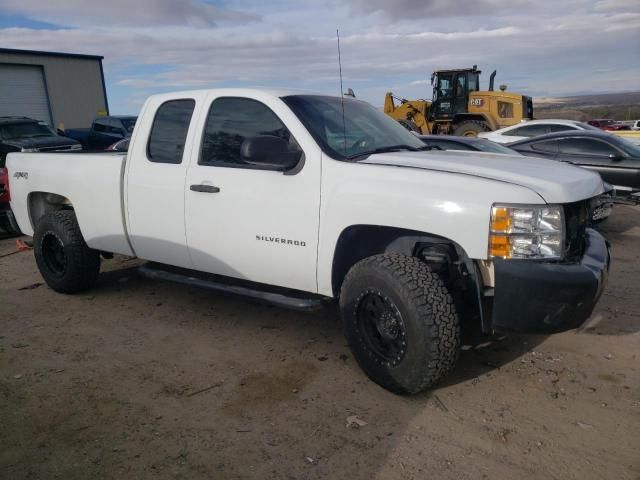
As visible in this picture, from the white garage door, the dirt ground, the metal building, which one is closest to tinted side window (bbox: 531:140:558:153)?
the dirt ground

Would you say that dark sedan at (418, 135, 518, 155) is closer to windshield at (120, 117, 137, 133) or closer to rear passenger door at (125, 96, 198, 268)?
rear passenger door at (125, 96, 198, 268)

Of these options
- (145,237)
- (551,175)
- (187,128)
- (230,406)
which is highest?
(187,128)

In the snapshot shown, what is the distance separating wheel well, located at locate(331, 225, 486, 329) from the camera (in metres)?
3.26

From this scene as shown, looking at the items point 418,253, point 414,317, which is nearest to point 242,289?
point 418,253

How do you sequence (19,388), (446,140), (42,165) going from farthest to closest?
(446,140), (42,165), (19,388)

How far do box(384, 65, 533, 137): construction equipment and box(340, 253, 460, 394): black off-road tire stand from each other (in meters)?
15.0

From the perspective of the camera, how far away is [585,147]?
8.84 metres

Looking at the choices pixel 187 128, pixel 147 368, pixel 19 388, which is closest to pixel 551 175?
pixel 187 128

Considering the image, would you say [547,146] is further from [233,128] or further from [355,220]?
[355,220]

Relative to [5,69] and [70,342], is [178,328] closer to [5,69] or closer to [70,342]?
[70,342]

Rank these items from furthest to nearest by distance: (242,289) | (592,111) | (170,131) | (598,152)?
1. (592,111)
2. (598,152)
3. (170,131)
4. (242,289)

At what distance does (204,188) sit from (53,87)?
85.8 feet

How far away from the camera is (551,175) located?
317 centimetres

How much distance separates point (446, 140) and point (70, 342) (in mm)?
6438
